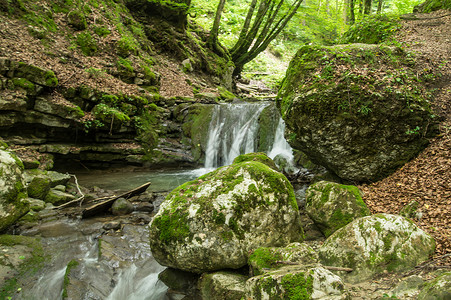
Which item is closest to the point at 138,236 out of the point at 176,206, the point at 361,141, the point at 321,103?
the point at 176,206

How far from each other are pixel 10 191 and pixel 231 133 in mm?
8125

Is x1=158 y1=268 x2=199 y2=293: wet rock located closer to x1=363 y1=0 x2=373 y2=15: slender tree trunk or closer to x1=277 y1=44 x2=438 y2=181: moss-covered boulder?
x1=277 y1=44 x2=438 y2=181: moss-covered boulder

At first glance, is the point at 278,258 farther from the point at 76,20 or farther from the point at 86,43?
the point at 76,20

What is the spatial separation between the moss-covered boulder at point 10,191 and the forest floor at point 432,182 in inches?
250

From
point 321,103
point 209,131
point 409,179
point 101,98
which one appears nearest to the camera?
point 409,179

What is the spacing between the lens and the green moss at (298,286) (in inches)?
86.1

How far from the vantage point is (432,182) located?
449 centimetres

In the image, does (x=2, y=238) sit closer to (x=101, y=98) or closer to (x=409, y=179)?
(x=101, y=98)

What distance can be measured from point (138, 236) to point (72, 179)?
4.85 metres

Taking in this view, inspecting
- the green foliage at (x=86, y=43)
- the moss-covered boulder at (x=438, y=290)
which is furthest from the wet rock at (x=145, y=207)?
the green foliage at (x=86, y=43)

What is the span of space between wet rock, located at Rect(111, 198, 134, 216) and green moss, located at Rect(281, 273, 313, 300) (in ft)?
16.3

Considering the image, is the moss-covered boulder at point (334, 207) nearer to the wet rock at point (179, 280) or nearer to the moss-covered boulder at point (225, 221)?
the moss-covered boulder at point (225, 221)

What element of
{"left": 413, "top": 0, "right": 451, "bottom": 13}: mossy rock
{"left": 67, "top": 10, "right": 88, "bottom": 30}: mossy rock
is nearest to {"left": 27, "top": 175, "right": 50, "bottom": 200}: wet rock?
{"left": 67, "top": 10, "right": 88, "bottom": 30}: mossy rock

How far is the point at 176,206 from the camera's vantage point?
3.68 m
